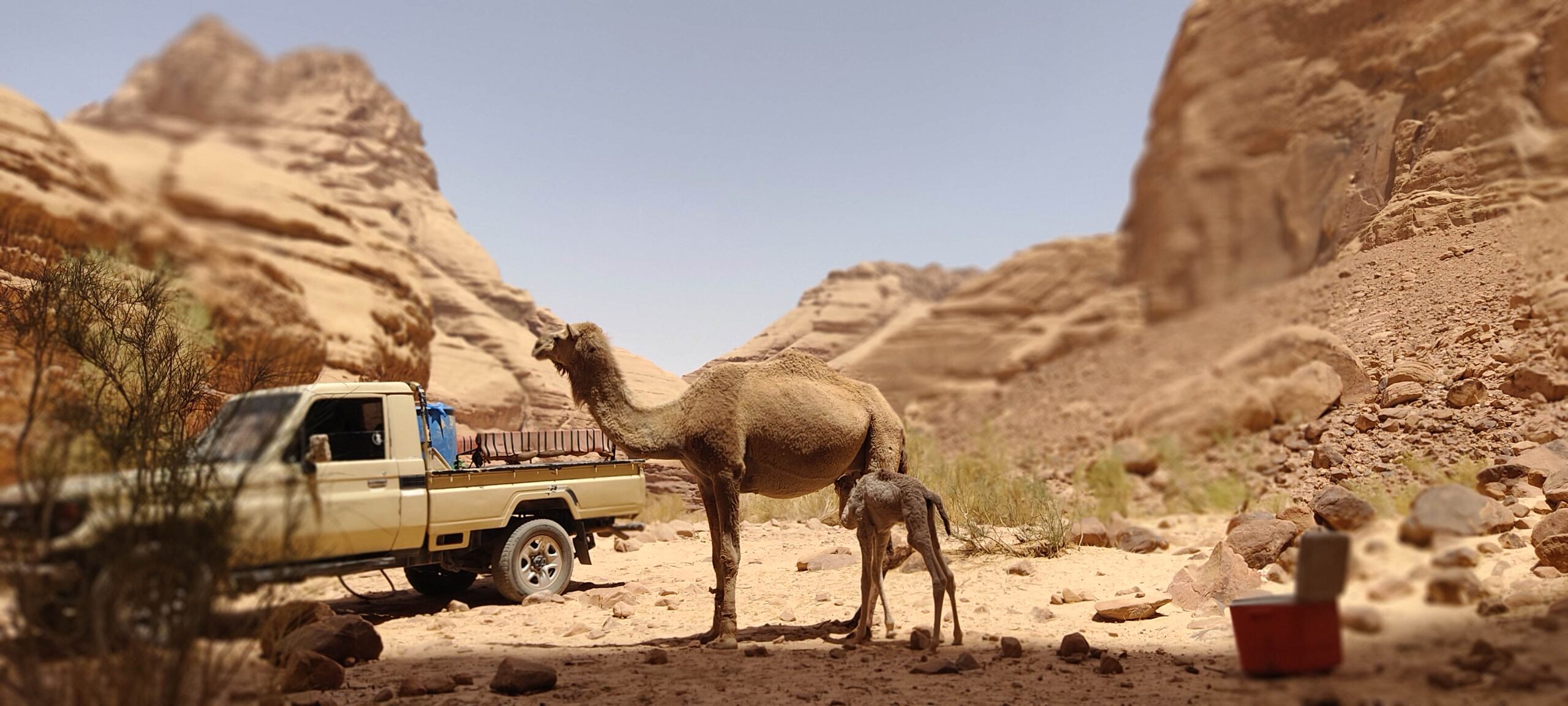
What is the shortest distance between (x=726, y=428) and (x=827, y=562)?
3.62 m

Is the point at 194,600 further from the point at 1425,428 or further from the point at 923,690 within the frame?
the point at 1425,428

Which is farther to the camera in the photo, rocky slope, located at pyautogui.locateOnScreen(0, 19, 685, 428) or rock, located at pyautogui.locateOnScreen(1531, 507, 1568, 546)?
rock, located at pyautogui.locateOnScreen(1531, 507, 1568, 546)

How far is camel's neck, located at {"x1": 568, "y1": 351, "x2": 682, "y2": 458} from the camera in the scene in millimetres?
6891

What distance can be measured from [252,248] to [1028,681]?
195 inches

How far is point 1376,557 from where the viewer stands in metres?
3.24

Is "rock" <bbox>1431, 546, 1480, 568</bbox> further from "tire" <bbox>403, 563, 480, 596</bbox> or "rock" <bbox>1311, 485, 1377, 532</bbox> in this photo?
"tire" <bbox>403, 563, 480, 596</bbox>

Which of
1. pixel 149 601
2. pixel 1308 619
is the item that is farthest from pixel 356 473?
pixel 1308 619

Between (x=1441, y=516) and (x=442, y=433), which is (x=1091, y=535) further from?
(x=1441, y=516)

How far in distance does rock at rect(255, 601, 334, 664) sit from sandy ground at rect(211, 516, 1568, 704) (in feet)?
0.37

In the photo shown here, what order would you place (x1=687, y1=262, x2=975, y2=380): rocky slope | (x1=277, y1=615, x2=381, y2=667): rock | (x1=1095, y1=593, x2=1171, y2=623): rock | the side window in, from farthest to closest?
(x1=687, y1=262, x2=975, y2=380): rocky slope, (x1=1095, y1=593, x2=1171, y2=623): rock, the side window, (x1=277, y1=615, x2=381, y2=667): rock

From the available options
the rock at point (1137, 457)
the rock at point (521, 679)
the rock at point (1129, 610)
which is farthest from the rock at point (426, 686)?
the rock at point (1137, 457)

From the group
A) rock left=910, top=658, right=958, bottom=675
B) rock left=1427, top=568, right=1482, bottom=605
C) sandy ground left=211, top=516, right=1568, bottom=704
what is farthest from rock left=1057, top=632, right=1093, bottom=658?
rock left=1427, top=568, right=1482, bottom=605

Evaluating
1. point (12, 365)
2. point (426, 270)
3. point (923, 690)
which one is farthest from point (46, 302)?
point (426, 270)

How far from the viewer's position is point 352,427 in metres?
7.70
